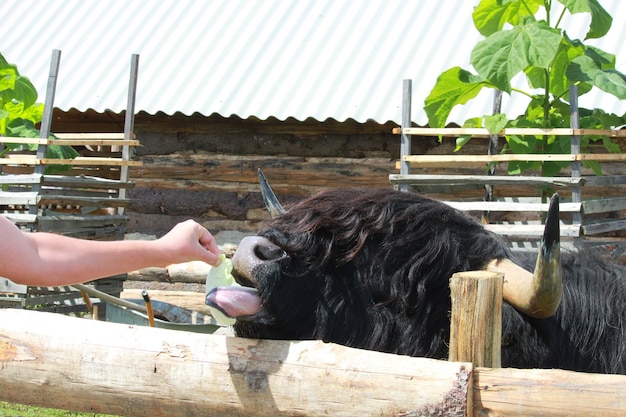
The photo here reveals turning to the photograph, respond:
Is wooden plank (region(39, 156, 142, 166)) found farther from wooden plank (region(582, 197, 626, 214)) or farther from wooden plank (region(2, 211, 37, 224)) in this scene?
wooden plank (region(582, 197, 626, 214))

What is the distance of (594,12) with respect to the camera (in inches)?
222

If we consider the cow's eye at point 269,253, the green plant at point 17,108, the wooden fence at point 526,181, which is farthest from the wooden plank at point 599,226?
the green plant at point 17,108

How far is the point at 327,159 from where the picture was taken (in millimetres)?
8336

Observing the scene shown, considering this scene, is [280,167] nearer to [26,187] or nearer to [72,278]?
[26,187]

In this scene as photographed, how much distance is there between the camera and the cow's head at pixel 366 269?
255 centimetres

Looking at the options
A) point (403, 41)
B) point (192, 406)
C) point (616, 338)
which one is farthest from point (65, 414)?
point (403, 41)

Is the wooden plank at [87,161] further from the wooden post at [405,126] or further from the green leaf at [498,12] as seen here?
the green leaf at [498,12]

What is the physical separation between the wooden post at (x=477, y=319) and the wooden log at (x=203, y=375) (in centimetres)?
14

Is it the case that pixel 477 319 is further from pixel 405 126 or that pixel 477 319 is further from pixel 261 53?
pixel 261 53

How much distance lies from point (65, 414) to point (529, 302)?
398 cm

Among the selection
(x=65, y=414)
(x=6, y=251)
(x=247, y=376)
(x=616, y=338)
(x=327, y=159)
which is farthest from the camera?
(x=327, y=159)

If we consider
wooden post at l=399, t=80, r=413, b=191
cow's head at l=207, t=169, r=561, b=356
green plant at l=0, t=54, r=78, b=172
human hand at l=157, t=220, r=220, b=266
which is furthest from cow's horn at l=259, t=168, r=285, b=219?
green plant at l=0, t=54, r=78, b=172

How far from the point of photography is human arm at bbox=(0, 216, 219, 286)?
2.25 m

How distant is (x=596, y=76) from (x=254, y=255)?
12.7ft
